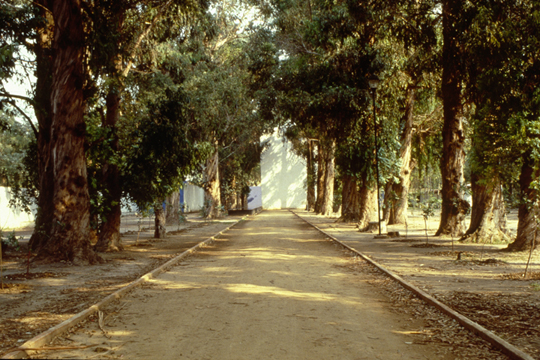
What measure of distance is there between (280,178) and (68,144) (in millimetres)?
58536

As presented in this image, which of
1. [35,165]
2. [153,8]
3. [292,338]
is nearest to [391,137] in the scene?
[153,8]

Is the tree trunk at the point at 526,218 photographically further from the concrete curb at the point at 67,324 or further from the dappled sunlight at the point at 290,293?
the concrete curb at the point at 67,324

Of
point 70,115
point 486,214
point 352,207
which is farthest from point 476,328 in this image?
point 352,207

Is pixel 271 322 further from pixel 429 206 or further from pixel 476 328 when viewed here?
pixel 429 206

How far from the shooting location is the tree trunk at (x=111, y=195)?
16.2m

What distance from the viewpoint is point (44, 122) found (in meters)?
15.1

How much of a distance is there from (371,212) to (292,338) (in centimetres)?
2005

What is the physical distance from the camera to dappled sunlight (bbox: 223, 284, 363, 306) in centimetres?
813

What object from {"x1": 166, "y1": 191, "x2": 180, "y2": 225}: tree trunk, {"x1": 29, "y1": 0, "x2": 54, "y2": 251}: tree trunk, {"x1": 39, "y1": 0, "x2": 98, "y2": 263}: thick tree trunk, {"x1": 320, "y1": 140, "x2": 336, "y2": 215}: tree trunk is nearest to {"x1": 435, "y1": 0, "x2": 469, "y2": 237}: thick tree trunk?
{"x1": 39, "y1": 0, "x2": 98, "y2": 263}: thick tree trunk

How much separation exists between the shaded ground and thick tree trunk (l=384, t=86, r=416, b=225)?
1491 cm

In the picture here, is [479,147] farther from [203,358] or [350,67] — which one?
[203,358]

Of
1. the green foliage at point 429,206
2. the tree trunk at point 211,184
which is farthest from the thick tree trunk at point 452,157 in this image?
the tree trunk at point 211,184

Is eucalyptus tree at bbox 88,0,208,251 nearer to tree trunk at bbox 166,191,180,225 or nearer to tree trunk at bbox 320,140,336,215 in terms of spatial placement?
tree trunk at bbox 166,191,180,225

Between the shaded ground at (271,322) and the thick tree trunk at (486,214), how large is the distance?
274 inches
